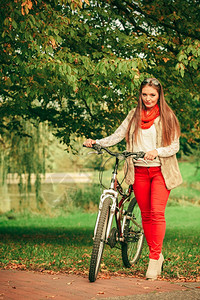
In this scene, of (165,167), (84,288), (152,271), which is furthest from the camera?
(165,167)

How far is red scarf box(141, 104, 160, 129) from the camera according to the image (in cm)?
571

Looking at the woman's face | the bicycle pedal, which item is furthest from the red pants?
the woman's face

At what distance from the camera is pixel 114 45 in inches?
431

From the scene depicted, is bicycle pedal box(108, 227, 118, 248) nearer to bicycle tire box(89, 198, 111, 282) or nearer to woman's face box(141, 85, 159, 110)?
bicycle tire box(89, 198, 111, 282)

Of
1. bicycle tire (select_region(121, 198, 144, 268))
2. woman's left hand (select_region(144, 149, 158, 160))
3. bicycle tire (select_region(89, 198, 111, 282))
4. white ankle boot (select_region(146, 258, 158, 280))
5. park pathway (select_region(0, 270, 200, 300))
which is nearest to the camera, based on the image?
park pathway (select_region(0, 270, 200, 300))

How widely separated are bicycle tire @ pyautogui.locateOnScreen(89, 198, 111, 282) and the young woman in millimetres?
631

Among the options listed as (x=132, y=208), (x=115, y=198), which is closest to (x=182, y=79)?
(x=132, y=208)

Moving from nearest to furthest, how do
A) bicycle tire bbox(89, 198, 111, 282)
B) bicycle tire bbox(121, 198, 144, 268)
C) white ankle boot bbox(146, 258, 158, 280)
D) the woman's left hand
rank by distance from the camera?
1. bicycle tire bbox(89, 198, 111, 282)
2. the woman's left hand
3. white ankle boot bbox(146, 258, 158, 280)
4. bicycle tire bbox(121, 198, 144, 268)

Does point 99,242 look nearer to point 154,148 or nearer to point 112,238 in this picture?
point 112,238

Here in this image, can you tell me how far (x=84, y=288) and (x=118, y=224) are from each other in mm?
1147

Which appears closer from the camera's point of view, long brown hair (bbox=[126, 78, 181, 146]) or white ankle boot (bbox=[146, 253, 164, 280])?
white ankle boot (bbox=[146, 253, 164, 280])

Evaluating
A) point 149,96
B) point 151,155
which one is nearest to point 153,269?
point 151,155

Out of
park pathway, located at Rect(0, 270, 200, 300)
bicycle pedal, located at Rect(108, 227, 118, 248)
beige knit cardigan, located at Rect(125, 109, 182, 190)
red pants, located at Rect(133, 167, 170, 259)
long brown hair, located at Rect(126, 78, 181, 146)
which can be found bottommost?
→ park pathway, located at Rect(0, 270, 200, 300)

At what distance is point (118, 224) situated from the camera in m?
5.93
